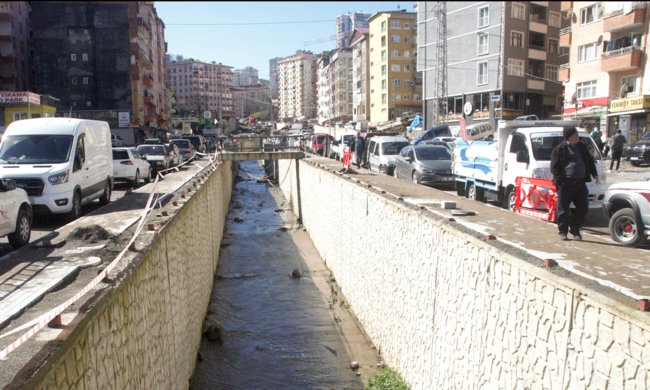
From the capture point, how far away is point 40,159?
11.7m

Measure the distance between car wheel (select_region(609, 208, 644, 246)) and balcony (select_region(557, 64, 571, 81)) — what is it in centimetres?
3119

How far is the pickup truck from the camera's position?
37.9 ft

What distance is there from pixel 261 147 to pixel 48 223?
2298 cm

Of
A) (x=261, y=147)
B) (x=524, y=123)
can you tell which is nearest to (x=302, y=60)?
(x=261, y=147)

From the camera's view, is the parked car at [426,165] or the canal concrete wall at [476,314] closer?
the canal concrete wall at [476,314]

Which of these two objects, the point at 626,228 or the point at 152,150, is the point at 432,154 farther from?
the point at 152,150

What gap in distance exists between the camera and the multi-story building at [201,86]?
112500 millimetres

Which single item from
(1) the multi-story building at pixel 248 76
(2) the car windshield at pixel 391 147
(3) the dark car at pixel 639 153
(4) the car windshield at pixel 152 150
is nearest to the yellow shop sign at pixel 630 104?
(3) the dark car at pixel 639 153

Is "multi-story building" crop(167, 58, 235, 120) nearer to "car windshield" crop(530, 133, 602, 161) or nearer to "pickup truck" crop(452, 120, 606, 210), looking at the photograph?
"pickup truck" crop(452, 120, 606, 210)

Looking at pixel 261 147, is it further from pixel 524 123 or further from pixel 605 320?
pixel 605 320

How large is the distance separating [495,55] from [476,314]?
13.7 meters

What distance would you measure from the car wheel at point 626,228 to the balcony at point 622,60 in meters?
26.8

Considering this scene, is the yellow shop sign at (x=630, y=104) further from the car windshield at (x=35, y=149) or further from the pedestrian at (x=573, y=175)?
the car windshield at (x=35, y=149)

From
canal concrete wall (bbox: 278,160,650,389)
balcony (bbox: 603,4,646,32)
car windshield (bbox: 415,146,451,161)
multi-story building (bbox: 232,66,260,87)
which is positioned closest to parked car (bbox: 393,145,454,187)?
car windshield (bbox: 415,146,451,161)
